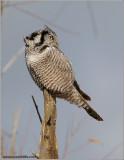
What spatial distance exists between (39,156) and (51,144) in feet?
0.60

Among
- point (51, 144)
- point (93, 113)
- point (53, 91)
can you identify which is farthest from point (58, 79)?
point (51, 144)

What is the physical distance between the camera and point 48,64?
3537mm

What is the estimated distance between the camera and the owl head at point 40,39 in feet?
11.8

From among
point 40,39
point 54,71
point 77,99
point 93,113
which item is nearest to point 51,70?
point 54,71

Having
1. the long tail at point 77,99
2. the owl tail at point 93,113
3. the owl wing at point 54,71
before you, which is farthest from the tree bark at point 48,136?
the owl tail at point 93,113

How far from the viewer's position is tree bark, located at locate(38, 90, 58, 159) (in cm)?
247

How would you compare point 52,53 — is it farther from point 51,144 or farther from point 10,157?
point 10,157

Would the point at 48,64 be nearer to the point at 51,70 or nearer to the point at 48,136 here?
the point at 51,70

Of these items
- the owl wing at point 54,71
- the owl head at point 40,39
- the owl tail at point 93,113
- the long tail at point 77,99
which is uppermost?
the owl head at point 40,39

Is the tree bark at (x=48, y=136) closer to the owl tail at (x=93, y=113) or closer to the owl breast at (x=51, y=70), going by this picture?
the owl breast at (x=51, y=70)

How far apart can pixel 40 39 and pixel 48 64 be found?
362mm

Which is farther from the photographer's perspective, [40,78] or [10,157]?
[40,78]

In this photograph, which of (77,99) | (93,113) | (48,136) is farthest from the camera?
(93,113)

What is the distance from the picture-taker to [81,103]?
4.04 metres
